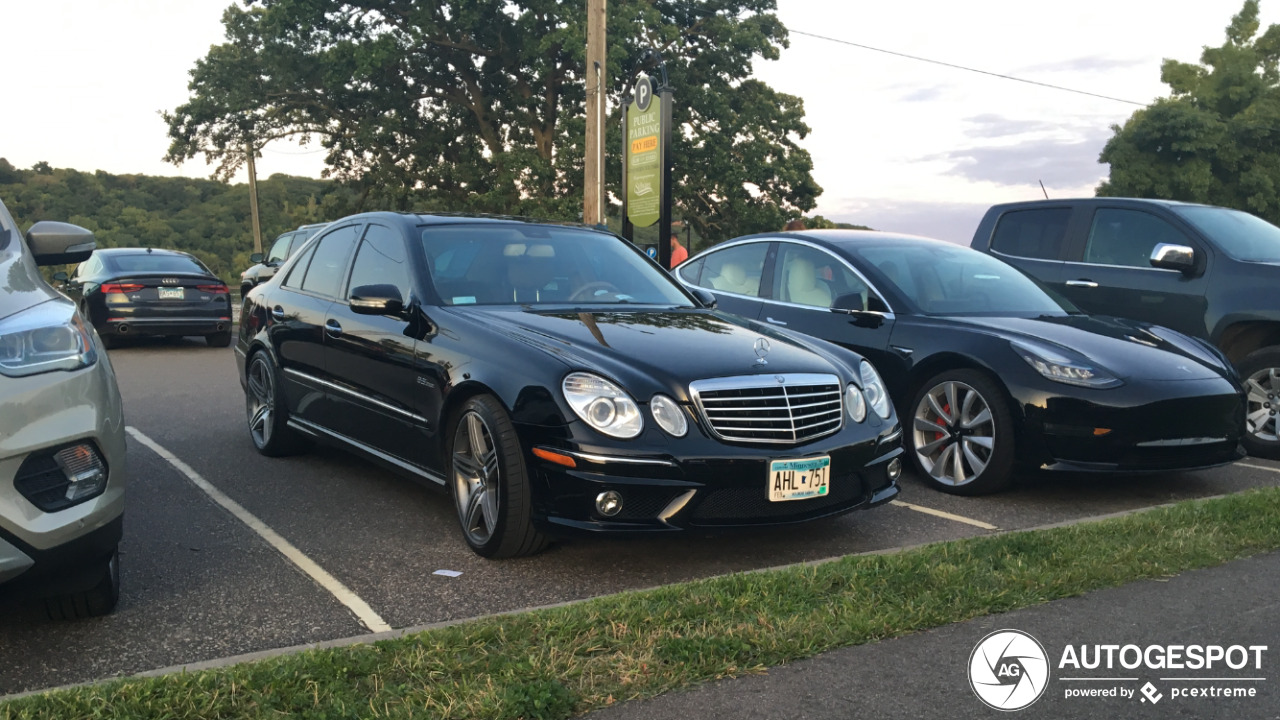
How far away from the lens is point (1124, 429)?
541 centimetres

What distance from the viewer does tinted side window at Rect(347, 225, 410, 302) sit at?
535 centimetres

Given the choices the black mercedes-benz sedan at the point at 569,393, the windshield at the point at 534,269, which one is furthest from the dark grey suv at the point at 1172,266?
the windshield at the point at 534,269

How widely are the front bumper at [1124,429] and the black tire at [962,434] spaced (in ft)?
0.49

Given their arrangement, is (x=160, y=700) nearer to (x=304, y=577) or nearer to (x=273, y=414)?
(x=304, y=577)

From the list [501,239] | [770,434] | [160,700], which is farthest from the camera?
[501,239]

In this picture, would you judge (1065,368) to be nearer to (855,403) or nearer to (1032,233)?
(855,403)

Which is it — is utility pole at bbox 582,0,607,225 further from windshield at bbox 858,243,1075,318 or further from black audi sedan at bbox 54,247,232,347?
windshield at bbox 858,243,1075,318

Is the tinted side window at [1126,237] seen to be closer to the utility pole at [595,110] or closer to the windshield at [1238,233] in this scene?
the windshield at [1238,233]

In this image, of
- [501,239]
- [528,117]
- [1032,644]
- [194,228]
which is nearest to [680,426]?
[1032,644]

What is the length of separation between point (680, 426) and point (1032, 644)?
58.4 inches

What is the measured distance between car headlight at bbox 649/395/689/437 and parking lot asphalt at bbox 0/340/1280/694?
0.56 meters

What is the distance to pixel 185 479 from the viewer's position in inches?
234

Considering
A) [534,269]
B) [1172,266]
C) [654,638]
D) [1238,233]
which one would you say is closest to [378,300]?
[534,269]

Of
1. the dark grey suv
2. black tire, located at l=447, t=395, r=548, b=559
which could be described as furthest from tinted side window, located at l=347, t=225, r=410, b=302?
the dark grey suv
